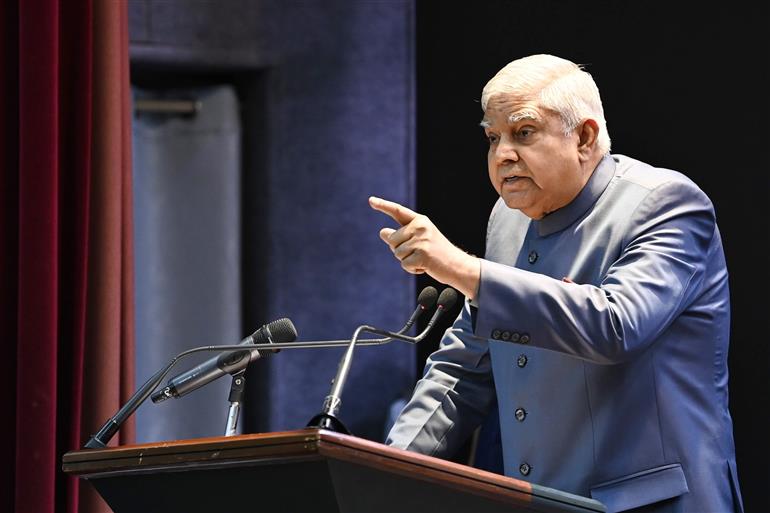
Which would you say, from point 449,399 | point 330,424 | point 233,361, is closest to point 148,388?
point 233,361

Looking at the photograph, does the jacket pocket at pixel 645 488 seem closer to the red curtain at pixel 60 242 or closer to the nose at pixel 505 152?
the nose at pixel 505 152

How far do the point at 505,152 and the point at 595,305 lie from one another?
37 centimetres

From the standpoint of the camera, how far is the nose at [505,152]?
2082 mm

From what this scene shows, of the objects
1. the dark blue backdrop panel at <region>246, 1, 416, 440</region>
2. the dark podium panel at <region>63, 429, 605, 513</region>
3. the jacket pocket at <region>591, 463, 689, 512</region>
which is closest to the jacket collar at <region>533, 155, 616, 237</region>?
the jacket pocket at <region>591, 463, 689, 512</region>

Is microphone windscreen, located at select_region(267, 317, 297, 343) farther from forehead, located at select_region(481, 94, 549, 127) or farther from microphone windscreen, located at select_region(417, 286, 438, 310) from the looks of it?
forehead, located at select_region(481, 94, 549, 127)

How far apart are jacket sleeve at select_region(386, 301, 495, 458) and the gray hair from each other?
40 centimetres

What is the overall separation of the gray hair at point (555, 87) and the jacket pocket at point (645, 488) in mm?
579

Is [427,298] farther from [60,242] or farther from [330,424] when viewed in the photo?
[60,242]

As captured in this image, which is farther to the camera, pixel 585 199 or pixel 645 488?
pixel 585 199

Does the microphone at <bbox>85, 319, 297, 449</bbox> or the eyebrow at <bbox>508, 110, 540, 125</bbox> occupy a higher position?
the eyebrow at <bbox>508, 110, 540, 125</bbox>

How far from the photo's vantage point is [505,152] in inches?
82.0

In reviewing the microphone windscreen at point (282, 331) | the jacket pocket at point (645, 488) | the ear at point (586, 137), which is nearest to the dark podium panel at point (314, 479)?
the jacket pocket at point (645, 488)

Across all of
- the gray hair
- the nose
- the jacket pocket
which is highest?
the gray hair

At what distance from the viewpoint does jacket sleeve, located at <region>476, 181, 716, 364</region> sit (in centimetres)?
183
